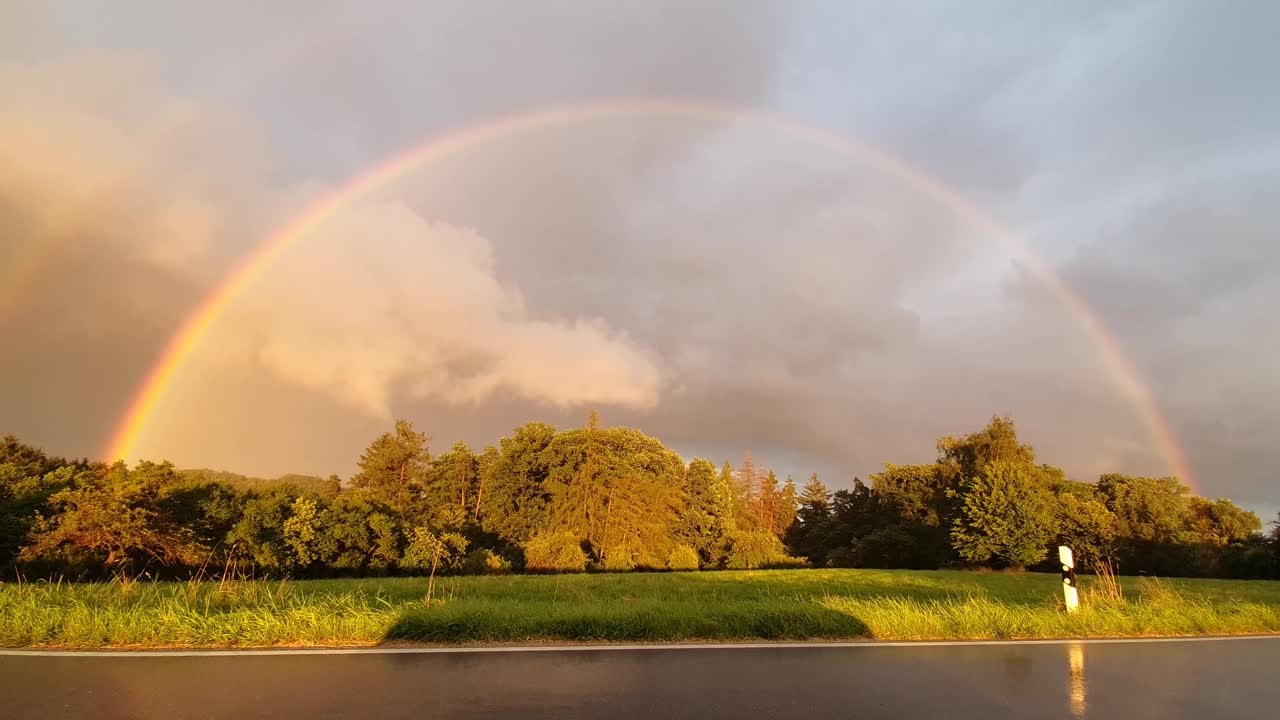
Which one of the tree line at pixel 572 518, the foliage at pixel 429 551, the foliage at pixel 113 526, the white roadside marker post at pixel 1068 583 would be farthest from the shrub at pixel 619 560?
the white roadside marker post at pixel 1068 583

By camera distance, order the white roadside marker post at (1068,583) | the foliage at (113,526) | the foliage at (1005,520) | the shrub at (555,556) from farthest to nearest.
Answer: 1. the shrub at (555,556)
2. the foliage at (1005,520)
3. the foliage at (113,526)
4. the white roadside marker post at (1068,583)

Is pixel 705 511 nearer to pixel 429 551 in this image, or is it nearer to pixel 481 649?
pixel 429 551

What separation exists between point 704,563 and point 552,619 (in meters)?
52.8

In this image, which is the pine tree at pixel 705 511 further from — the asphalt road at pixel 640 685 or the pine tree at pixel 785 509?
the asphalt road at pixel 640 685

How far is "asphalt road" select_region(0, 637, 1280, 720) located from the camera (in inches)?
226

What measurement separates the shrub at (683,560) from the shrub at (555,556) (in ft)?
28.0

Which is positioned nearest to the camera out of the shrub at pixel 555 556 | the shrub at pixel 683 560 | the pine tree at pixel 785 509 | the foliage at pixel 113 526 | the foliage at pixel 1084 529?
the foliage at pixel 113 526

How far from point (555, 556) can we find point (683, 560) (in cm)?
1093

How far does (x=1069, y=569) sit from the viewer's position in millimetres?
12250

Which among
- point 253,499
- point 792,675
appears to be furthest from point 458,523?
point 792,675

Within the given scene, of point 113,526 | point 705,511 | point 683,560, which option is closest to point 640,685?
point 113,526

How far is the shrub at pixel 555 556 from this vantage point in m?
44.7

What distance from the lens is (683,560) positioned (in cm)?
5153

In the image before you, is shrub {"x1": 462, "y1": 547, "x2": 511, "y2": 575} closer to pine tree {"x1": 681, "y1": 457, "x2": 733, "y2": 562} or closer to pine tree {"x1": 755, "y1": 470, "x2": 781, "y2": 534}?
pine tree {"x1": 681, "y1": 457, "x2": 733, "y2": 562}
